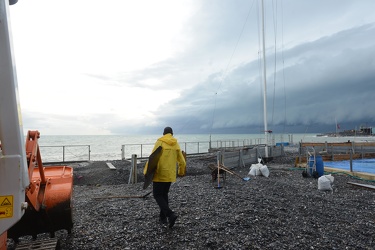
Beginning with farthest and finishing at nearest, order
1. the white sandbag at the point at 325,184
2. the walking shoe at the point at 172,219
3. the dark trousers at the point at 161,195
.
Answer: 1. the white sandbag at the point at 325,184
2. the dark trousers at the point at 161,195
3. the walking shoe at the point at 172,219

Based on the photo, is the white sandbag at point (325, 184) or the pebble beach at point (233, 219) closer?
the pebble beach at point (233, 219)

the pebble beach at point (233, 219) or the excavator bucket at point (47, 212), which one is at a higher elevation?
the excavator bucket at point (47, 212)

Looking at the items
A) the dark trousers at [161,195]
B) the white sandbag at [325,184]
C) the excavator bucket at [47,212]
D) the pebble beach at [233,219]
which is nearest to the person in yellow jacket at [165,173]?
the dark trousers at [161,195]

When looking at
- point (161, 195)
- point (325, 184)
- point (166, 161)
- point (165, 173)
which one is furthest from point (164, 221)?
point (325, 184)

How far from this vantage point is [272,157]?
19.8 metres

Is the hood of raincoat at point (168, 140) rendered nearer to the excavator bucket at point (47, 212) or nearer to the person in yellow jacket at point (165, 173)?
the person in yellow jacket at point (165, 173)

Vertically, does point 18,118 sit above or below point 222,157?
above

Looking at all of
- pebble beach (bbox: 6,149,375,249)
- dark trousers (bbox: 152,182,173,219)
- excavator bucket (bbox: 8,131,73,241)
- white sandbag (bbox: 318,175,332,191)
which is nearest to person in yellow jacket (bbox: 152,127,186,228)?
dark trousers (bbox: 152,182,173,219)

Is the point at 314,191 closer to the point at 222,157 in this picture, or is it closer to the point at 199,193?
the point at 199,193

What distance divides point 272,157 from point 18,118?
19372mm

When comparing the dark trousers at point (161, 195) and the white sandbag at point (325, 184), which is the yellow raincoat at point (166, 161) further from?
the white sandbag at point (325, 184)

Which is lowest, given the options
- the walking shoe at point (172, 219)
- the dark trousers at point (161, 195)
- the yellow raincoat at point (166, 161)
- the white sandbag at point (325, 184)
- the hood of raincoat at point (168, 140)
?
the white sandbag at point (325, 184)

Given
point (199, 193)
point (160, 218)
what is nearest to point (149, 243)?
point (160, 218)

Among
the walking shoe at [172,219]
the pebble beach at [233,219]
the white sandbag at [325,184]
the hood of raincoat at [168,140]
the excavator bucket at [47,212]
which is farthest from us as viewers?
the white sandbag at [325,184]
